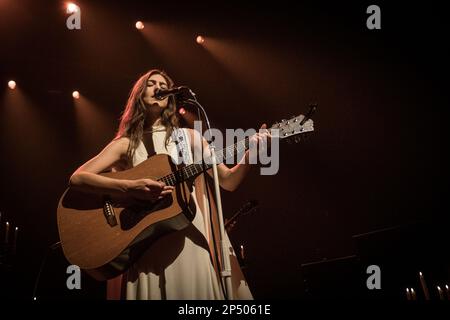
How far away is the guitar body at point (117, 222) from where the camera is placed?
6.69 feet

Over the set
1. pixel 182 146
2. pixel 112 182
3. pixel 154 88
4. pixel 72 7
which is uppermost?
pixel 72 7

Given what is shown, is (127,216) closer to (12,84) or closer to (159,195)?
(159,195)

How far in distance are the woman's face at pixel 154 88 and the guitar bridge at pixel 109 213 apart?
0.83 m

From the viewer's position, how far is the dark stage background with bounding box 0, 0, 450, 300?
488 centimetres

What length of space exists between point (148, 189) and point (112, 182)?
287 millimetres

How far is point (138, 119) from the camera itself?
2621mm

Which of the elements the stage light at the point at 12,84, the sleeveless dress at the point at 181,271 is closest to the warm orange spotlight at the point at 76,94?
the stage light at the point at 12,84

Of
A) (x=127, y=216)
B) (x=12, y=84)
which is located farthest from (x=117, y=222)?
(x=12, y=84)

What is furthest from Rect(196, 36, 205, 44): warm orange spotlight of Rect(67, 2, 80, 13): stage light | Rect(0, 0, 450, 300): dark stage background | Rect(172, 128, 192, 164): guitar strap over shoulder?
Rect(172, 128, 192, 164): guitar strap over shoulder

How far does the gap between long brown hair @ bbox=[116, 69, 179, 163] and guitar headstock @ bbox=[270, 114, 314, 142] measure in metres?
0.81

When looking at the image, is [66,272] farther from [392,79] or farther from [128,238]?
[392,79]

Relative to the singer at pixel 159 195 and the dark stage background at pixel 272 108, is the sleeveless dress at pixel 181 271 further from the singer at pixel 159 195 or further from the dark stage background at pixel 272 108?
the dark stage background at pixel 272 108

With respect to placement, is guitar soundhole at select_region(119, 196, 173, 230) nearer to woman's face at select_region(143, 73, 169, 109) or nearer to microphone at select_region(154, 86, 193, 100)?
microphone at select_region(154, 86, 193, 100)

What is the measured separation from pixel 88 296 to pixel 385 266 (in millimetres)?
4763
